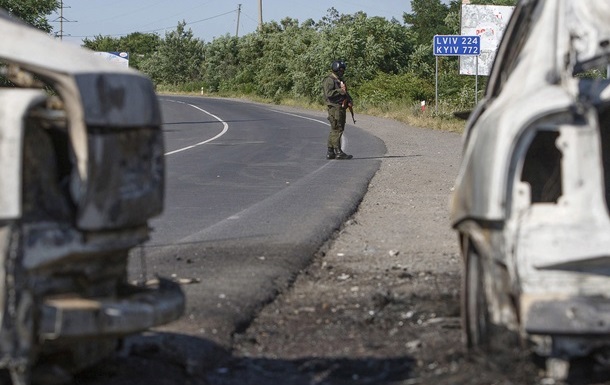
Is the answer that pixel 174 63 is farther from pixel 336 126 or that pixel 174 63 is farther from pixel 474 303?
pixel 474 303

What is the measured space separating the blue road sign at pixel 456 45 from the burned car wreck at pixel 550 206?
111ft

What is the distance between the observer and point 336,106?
2323 centimetres

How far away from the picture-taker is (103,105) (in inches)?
174

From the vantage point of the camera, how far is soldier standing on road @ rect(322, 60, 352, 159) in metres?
22.9

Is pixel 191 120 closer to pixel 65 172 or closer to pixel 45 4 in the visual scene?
pixel 45 4

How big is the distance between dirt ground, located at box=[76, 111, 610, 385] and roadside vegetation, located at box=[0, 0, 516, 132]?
2763 centimetres

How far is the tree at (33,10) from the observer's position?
36344mm

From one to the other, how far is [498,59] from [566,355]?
6.64 feet

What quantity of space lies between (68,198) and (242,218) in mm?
7825

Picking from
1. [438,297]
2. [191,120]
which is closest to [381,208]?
[438,297]

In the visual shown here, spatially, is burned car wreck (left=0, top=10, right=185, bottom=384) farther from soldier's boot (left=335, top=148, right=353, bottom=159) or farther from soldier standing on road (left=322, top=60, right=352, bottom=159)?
soldier's boot (left=335, top=148, right=353, bottom=159)

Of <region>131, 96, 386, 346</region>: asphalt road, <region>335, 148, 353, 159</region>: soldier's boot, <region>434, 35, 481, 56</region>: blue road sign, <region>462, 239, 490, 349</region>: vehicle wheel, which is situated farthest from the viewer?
<region>434, 35, 481, 56</region>: blue road sign

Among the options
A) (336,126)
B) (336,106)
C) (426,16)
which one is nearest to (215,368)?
(336,126)

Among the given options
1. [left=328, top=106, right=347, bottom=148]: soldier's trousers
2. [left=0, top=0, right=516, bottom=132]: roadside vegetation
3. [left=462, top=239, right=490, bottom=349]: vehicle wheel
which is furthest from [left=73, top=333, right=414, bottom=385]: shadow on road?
[left=0, top=0, right=516, bottom=132]: roadside vegetation
